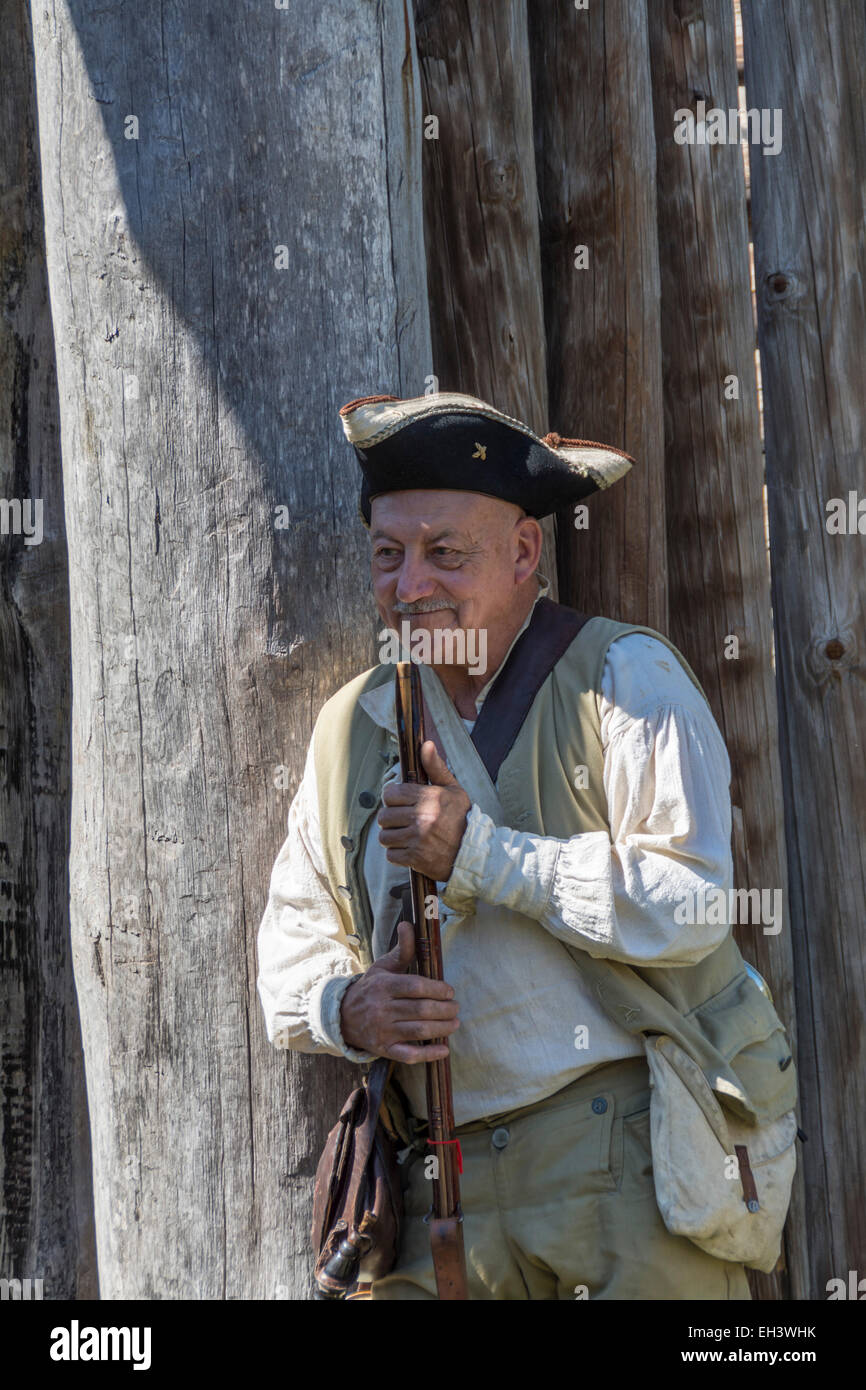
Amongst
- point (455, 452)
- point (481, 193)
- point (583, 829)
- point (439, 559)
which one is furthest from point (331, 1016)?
point (481, 193)

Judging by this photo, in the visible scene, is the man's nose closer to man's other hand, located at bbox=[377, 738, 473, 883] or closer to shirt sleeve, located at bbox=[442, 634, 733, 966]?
man's other hand, located at bbox=[377, 738, 473, 883]

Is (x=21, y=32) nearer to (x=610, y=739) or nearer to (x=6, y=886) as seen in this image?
(x=6, y=886)

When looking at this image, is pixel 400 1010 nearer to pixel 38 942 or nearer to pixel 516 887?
pixel 516 887

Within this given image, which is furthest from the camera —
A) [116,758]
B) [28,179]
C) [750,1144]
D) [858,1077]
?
[28,179]

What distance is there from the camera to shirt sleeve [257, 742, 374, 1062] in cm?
254

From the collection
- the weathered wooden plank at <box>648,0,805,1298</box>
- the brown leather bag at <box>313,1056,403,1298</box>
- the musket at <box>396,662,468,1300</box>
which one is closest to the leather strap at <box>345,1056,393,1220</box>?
the brown leather bag at <box>313,1056,403,1298</box>

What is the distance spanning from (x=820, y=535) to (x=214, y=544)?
1.56 meters

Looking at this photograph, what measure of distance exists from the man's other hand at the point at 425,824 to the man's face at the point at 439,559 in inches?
12.0

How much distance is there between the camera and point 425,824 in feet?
7.73

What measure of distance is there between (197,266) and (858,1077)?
94.3 inches

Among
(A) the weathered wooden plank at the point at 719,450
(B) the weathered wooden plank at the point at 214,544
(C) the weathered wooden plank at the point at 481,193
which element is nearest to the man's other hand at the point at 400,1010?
(B) the weathered wooden plank at the point at 214,544

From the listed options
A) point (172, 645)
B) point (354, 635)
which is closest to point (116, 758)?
point (172, 645)

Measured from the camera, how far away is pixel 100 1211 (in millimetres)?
2879

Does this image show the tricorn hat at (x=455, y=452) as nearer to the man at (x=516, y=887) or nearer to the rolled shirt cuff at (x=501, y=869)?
the man at (x=516, y=887)
